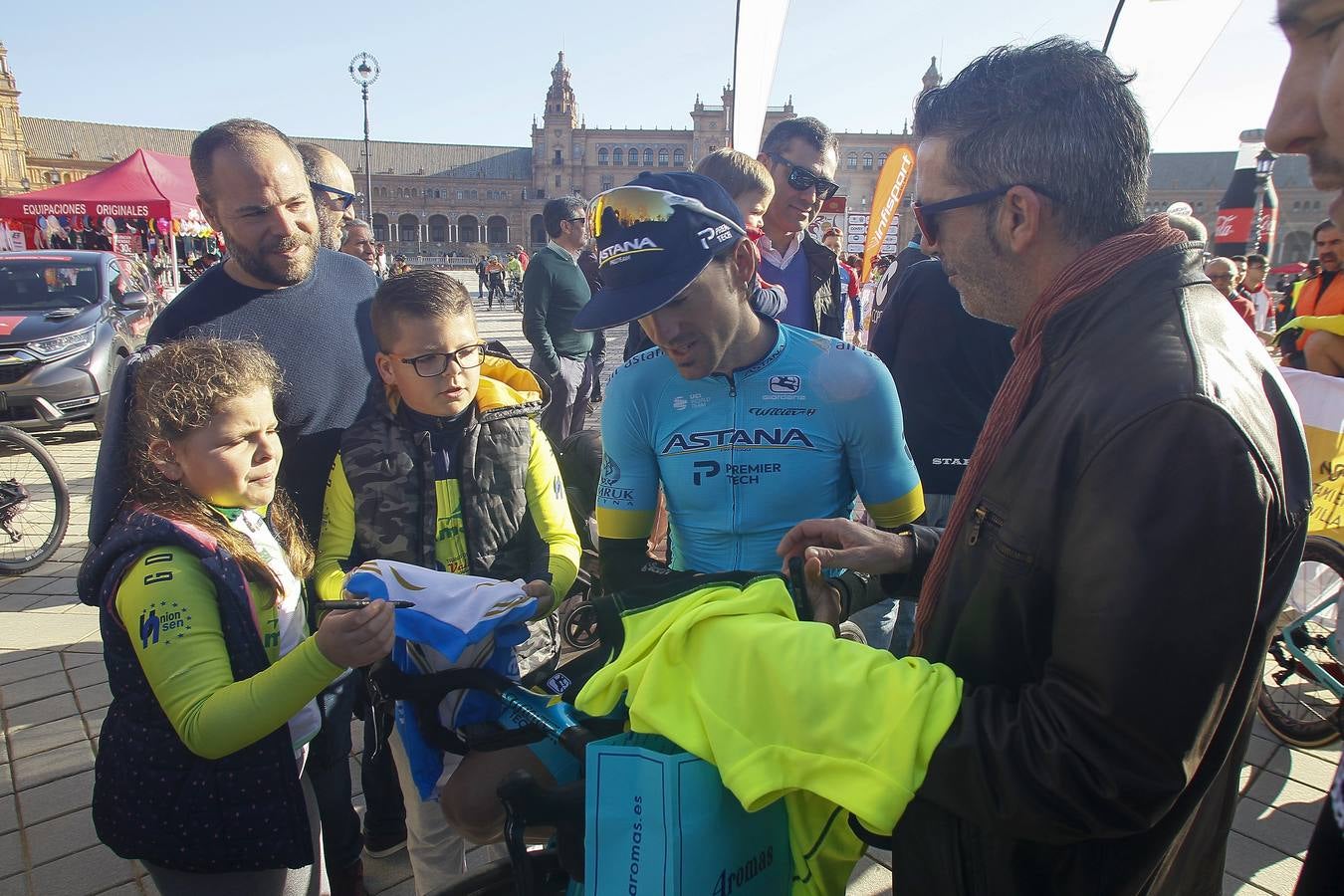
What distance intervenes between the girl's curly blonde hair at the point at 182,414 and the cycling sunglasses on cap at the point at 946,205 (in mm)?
1622

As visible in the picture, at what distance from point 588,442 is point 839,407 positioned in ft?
6.88

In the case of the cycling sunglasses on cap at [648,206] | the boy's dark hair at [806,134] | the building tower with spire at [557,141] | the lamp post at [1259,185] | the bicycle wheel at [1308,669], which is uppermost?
the building tower with spire at [557,141]

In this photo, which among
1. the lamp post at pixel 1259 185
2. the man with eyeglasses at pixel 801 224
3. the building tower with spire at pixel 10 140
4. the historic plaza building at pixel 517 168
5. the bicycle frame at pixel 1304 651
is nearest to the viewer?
the bicycle frame at pixel 1304 651

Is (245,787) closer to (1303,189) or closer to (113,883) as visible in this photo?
(113,883)

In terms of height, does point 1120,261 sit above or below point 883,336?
above

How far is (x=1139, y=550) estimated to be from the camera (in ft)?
3.14

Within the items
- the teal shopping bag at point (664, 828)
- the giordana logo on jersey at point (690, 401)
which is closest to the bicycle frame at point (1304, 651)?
the giordana logo on jersey at point (690, 401)

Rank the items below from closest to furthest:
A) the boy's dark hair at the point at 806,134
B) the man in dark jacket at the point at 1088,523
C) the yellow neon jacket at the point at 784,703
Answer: the man in dark jacket at the point at 1088,523
the yellow neon jacket at the point at 784,703
the boy's dark hair at the point at 806,134

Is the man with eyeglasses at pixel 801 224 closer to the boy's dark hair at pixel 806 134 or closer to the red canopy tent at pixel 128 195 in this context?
the boy's dark hair at pixel 806 134

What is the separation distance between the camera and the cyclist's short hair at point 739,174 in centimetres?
371

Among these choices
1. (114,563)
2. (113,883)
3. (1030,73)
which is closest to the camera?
(1030,73)

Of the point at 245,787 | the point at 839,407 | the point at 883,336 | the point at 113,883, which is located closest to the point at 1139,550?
the point at 839,407

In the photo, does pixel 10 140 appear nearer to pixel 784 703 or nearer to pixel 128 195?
pixel 128 195

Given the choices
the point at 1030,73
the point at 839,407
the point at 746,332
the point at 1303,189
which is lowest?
the point at 839,407
